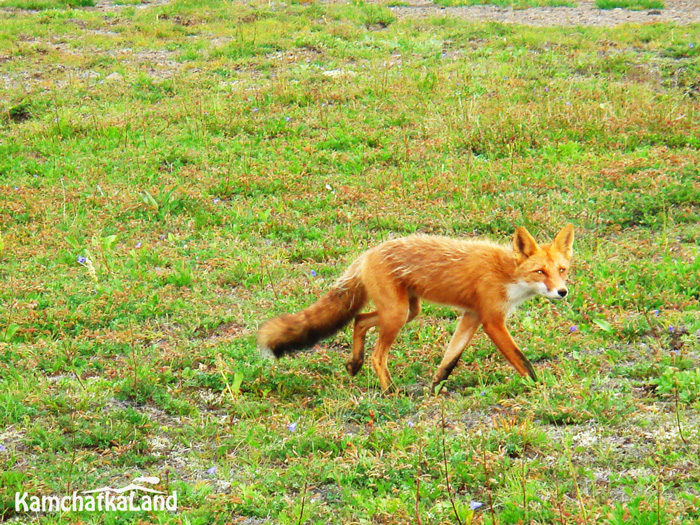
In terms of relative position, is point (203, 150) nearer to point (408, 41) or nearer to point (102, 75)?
point (102, 75)

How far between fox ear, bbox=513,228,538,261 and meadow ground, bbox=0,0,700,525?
87 centimetres

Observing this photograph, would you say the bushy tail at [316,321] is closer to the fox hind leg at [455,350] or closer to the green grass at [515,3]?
the fox hind leg at [455,350]

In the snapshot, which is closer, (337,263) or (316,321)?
(316,321)

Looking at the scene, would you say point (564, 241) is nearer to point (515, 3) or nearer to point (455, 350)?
point (455, 350)

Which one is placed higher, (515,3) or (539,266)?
(515,3)

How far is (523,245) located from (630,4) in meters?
16.4

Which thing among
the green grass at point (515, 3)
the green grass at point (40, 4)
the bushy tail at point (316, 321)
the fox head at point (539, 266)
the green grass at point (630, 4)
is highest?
the green grass at point (40, 4)

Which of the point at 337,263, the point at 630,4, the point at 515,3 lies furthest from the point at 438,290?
the point at 630,4

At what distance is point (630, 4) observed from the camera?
19.5 m

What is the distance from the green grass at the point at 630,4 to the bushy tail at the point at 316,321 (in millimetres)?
16421

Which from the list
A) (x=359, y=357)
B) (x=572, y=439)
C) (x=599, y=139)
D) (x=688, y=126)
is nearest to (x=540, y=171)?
(x=599, y=139)

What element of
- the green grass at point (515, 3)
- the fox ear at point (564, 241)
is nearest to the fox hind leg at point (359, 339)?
the fox ear at point (564, 241)

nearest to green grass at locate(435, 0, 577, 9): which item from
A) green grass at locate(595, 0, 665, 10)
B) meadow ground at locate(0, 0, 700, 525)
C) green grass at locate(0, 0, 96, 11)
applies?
green grass at locate(595, 0, 665, 10)

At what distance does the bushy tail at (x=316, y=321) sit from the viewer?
5945 mm
